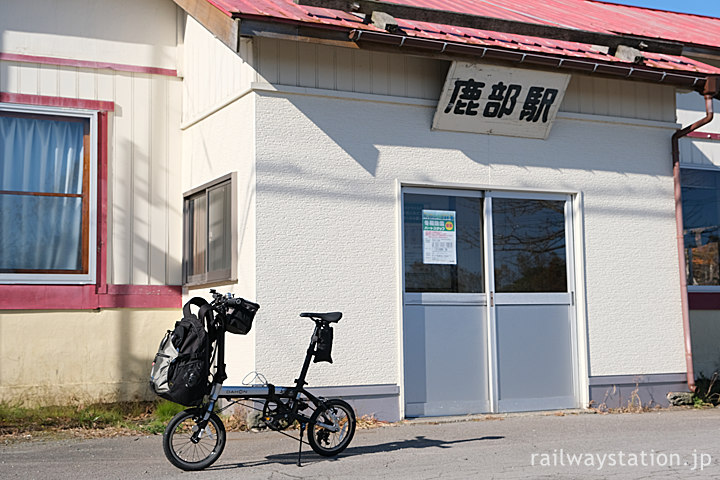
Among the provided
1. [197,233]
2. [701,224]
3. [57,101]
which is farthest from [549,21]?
[57,101]

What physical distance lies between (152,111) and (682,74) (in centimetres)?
641

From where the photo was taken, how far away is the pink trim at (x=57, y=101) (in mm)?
9992

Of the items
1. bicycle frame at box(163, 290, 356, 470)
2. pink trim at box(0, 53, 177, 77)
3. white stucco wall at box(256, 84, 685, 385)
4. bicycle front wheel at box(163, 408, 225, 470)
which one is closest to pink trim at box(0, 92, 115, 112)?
pink trim at box(0, 53, 177, 77)

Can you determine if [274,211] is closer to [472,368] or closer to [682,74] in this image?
[472,368]

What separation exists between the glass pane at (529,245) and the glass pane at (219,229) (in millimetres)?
3008

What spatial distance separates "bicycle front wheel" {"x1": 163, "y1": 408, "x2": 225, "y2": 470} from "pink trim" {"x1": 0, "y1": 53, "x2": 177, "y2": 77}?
556 cm

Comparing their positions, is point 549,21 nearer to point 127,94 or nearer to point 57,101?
point 127,94

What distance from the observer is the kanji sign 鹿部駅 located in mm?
9492

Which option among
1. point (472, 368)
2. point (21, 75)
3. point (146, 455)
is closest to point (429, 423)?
point (472, 368)

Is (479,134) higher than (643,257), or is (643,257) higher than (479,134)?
(479,134)

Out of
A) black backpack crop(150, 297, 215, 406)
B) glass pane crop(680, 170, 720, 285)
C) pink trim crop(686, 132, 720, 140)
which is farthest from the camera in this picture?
pink trim crop(686, 132, 720, 140)

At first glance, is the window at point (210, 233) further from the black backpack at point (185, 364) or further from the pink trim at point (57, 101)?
the black backpack at point (185, 364)

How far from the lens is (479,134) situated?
9.87 m

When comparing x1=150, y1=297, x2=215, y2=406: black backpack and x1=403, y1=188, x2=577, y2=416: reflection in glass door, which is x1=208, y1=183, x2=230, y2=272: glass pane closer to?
x1=403, y1=188, x2=577, y2=416: reflection in glass door
